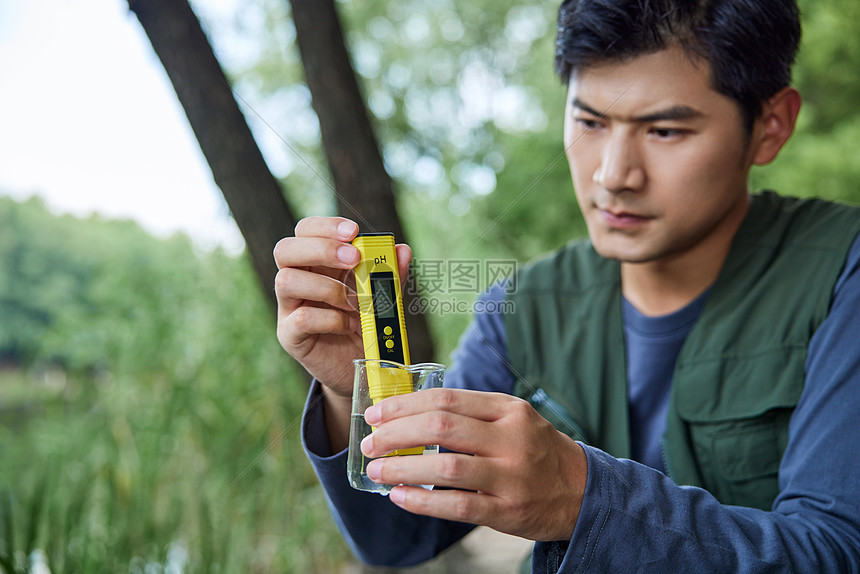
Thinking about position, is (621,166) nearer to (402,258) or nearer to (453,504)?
(402,258)

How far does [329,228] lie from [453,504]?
0.33 m

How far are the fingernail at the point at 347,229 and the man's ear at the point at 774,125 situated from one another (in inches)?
29.0

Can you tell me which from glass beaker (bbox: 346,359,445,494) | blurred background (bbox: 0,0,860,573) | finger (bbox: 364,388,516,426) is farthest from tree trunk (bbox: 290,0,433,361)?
finger (bbox: 364,388,516,426)

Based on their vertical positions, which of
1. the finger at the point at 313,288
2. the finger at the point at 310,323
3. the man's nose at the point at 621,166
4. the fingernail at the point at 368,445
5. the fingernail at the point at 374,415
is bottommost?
the fingernail at the point at 368,445

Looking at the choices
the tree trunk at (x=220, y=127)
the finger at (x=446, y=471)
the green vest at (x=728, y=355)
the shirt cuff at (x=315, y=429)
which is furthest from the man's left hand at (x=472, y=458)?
the tree trunk at (x=220, y=127)

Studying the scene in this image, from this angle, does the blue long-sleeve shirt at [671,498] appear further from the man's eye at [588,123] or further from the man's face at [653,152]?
the man's eye at [588,123]

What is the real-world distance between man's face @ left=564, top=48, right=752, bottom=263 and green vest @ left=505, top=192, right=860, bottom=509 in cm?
12

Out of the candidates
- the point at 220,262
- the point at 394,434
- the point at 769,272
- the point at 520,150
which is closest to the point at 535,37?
the point at 520,150

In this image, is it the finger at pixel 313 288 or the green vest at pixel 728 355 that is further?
the green vest at pixel 728 355

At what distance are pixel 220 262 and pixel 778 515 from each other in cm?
210

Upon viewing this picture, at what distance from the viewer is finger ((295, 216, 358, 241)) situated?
2.48 ft

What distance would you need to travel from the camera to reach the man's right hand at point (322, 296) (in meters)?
0.76

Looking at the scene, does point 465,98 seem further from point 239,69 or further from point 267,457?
point 267,457

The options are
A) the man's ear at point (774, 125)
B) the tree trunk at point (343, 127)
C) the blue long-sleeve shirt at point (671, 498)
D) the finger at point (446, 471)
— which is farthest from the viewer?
the tree trunk at point (343, 127)
